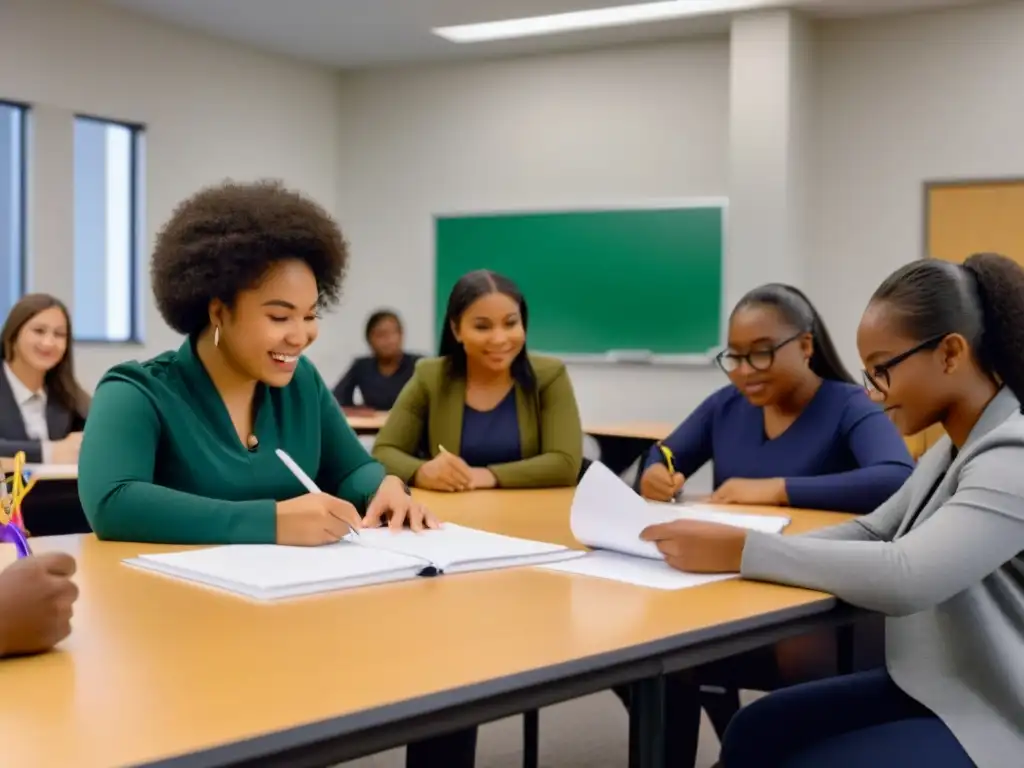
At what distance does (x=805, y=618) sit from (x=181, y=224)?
4.23 ft

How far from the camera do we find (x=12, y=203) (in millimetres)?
5961

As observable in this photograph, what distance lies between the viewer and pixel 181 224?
2021mm

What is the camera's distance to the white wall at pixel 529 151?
21.5ft

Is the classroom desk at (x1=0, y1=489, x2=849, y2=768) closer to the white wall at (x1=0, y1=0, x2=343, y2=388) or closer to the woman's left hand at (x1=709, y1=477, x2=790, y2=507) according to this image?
the woman's left hand at (x1=709, y1=477, x2=790, y2=507)

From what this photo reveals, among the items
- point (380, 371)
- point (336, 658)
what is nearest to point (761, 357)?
point (336, 658)

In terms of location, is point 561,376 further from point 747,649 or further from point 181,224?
point 747,649

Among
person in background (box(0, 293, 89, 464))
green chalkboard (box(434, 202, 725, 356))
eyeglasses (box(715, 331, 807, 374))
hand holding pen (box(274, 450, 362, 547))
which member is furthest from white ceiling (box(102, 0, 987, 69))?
hand holding pen (box(274, 450, 362, 547))

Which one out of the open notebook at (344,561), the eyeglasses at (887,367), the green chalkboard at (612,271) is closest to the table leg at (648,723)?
the open notebook at (344,561)

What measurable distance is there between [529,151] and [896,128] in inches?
88.4

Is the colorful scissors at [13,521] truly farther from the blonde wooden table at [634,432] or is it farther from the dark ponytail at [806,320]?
the blonde wooden table at [634,432]

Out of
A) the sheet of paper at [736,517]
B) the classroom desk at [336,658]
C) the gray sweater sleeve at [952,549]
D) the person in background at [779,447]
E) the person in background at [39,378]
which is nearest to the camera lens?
the classroom desk at [336,658]

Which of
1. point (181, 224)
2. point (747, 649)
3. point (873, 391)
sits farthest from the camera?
point (181, 224)

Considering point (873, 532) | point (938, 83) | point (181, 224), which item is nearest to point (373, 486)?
point (181, 224)

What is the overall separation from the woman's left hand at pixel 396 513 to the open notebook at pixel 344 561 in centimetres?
6
